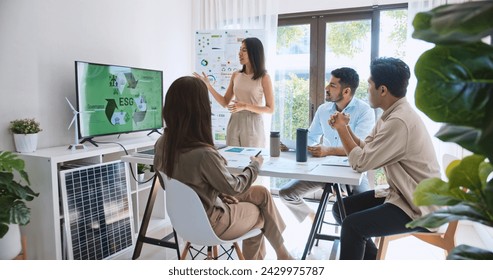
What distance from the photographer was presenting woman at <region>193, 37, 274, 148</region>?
9.76 feet

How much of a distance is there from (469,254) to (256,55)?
2522mm

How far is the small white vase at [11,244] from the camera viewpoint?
6.58 ft

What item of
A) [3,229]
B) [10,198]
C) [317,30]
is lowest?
[3,229]

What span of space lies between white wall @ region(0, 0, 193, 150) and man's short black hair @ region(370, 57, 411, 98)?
2223 millimetres

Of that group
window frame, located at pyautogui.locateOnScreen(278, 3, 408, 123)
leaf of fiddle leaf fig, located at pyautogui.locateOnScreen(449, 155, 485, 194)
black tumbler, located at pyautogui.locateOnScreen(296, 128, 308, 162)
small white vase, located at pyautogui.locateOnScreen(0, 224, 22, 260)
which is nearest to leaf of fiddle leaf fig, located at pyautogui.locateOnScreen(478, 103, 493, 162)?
leaf of fiddle leaf fig, located at pyautogui.locateOnScreen(449, 155, 485, 194)

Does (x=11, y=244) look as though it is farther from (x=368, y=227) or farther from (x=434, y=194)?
(x=434, y=194)

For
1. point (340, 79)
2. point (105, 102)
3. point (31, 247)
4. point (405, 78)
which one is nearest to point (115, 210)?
point (31, 247)

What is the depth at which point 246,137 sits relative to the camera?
3.03 metres

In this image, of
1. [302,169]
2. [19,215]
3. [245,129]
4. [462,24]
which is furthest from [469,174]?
[245,129]

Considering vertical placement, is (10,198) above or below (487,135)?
below

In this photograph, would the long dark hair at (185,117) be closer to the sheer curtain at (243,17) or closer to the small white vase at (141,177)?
the small white vase at (141,177)

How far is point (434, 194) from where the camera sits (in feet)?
2.30

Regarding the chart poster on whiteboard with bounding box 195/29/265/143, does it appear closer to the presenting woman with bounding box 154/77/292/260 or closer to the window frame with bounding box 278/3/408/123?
the window frame with bounding box 278/3/408/123
